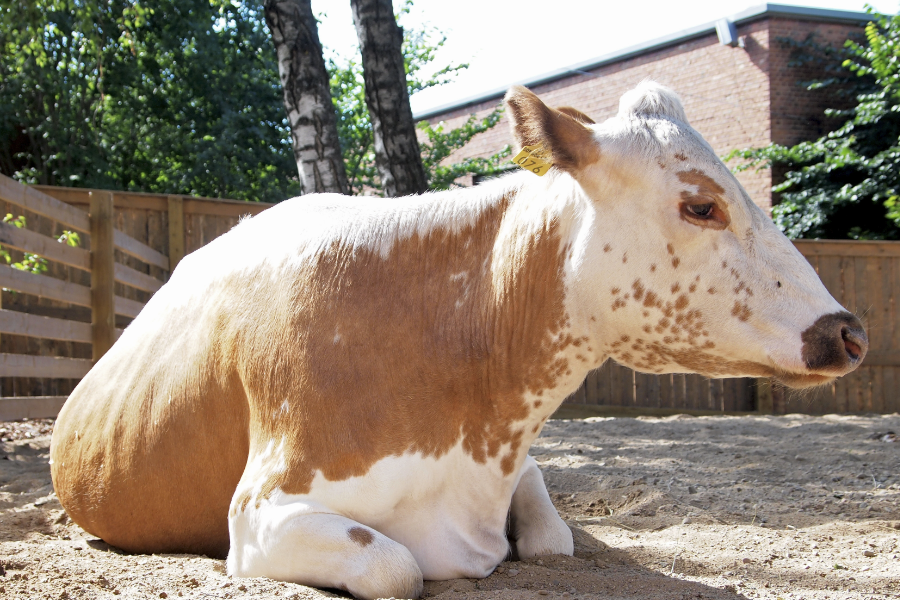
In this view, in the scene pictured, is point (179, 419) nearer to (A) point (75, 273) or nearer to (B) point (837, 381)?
(A) point (75, 273)

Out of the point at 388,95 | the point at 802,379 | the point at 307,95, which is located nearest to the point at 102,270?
the point at 307,95

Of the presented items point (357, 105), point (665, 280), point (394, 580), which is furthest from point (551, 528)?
point (357, 105)

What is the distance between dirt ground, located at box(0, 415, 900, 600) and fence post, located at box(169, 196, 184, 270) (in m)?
2.58

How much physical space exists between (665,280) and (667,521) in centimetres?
157

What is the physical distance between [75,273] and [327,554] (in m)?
6.84

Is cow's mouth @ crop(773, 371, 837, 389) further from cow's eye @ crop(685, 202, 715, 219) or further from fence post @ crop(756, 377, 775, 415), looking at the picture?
fence post @ crop(756, 377, 775, 415)

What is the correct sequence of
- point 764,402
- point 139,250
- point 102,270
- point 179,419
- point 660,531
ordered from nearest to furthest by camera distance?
1. point 179,419
2. point 660,531
3. point 102,270
4. point 139,250
5. point 764,402

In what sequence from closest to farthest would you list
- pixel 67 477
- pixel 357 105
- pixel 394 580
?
pixel 394 580
pixel 67 477
pixel 357 105

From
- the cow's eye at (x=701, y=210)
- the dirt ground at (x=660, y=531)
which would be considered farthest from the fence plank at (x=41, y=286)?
the cow's eye at (x=701, y=210)

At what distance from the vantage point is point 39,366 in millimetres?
5684

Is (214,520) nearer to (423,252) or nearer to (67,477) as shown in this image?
(67,477)

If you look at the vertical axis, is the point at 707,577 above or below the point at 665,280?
below

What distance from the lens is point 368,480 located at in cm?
227

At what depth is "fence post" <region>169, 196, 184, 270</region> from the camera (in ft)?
26.1
